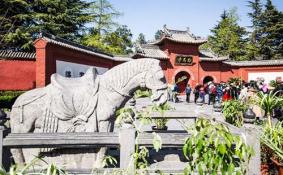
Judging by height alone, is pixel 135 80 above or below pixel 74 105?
above

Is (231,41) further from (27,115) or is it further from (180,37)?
(27,115)

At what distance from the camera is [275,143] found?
154 inches

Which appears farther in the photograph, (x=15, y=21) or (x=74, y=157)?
(x=15, y=21)

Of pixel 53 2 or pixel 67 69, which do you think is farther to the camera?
pixel 53 2

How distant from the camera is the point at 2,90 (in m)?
→ 17.0

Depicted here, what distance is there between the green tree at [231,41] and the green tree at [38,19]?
54.9 ft

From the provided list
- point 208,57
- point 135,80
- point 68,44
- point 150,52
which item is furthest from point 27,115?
point 208,57

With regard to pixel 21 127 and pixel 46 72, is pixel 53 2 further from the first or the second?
pixel 21 127

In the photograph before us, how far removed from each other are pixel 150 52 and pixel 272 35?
1601 centimetres

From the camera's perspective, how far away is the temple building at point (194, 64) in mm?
27688

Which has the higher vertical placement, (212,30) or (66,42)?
(212,30)

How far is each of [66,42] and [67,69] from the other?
1.39 m

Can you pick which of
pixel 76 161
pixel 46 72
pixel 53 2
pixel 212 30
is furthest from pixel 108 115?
pixel 212 30

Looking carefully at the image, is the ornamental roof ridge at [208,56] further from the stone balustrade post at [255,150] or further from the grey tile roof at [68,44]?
the stone balustrade post at [255,150]
